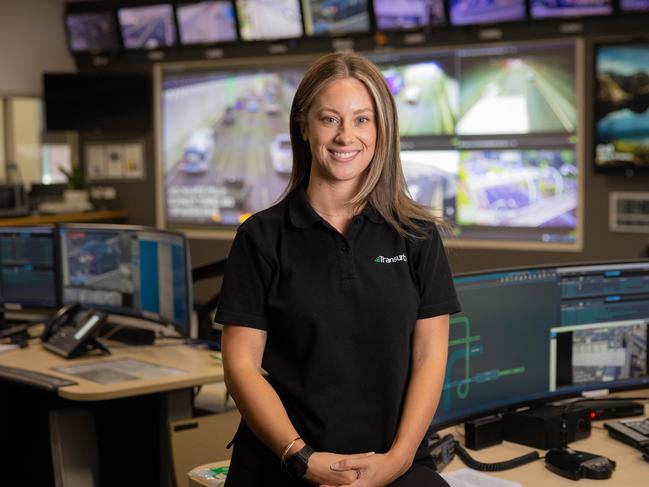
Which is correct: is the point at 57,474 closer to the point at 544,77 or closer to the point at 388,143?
the point at 388,143

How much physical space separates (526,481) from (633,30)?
3.95m

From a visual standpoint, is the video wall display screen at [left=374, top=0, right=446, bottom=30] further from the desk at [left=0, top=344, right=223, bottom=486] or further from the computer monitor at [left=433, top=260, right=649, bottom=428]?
the computer monitor at [left=433, top=260, right=649, bottom=428]

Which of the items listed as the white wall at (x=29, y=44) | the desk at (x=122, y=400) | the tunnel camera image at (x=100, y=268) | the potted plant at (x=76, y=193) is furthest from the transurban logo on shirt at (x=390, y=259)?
the white wall at (x=29, y=44)

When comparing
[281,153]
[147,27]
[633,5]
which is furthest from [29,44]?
[633,5]

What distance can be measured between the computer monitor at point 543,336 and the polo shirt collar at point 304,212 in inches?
16.6

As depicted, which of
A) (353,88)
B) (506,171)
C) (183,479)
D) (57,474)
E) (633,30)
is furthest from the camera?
(506,171)

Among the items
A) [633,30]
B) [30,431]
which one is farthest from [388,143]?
[633,30]

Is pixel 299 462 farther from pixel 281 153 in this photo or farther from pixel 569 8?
pixel 281 153

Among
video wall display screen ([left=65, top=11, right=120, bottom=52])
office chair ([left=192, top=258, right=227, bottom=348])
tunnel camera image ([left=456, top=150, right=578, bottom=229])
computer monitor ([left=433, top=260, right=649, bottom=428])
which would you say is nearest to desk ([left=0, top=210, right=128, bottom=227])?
video wall display screen ([left=65, top=11, right=120, bottom=52])

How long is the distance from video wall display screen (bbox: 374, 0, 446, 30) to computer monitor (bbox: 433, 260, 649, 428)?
366 cm

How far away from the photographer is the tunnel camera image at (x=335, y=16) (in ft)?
19.5

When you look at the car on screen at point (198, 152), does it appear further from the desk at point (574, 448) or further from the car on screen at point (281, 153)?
the desk at point (574, 448)

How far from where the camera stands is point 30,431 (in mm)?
3965

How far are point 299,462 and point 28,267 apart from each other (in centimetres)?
264
